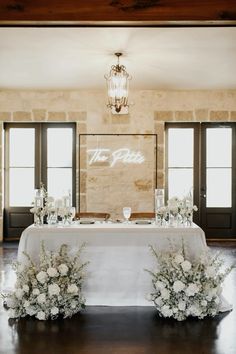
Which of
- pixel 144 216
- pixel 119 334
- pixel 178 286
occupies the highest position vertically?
pixel 144 216

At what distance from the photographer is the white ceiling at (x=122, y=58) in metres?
5.04

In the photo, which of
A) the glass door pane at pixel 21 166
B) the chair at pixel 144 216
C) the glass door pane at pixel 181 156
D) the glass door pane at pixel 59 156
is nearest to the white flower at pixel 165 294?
the chair at pixel 144 216

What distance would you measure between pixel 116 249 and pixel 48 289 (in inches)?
28.0

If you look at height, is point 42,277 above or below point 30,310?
above

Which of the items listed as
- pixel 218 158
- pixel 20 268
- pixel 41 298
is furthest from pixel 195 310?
pixel 218 158

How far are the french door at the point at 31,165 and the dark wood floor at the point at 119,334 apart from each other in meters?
4.07

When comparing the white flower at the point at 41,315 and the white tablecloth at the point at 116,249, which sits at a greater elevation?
the white tablecloth at the point at 116,249

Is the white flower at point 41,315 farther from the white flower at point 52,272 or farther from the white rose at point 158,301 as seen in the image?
the white rose at point 158,301

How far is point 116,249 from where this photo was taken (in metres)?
4.01

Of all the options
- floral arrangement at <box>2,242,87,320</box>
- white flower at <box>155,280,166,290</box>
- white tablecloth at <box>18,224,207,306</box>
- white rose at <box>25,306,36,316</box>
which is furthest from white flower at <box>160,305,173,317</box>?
white rose at <box>25,306,36,316</box>

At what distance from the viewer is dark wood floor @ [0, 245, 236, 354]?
313 centimetres

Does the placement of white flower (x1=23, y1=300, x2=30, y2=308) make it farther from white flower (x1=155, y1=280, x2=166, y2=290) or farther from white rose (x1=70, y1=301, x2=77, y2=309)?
white flower (x1=155, y1=280, x2=166, y2=290)

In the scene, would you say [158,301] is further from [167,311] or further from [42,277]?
[42,277]

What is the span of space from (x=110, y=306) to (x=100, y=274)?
32 centimetres
